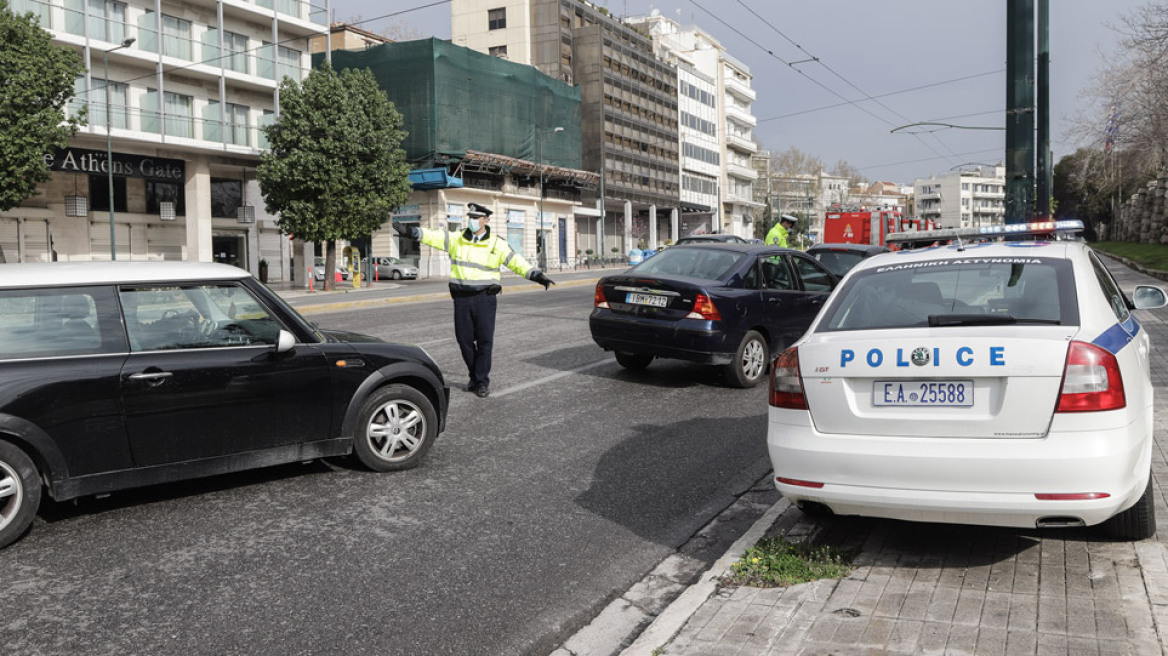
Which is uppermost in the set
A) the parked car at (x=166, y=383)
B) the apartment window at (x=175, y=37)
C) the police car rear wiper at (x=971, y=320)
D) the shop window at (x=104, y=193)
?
the apartment window at (x=175, y=37)

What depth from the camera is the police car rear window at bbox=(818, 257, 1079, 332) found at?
4086 mm

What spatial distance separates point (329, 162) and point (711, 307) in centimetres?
3069

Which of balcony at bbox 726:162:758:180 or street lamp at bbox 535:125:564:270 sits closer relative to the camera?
street lamp at bbox 535:125:564:270

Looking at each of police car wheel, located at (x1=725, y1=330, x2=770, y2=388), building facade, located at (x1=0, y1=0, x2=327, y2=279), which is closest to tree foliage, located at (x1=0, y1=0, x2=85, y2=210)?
building facade, located at (x1=0, y1=0, x2=327, y2=279)

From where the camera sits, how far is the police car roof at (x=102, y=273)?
15.6 ft

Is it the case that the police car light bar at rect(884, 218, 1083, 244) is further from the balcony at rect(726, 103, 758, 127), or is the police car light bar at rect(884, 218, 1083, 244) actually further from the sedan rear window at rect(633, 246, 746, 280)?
the balcony at rect(726, 103, 758, 127)

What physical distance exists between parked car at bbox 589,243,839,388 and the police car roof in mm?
4687

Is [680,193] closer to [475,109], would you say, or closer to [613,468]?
[475,109]

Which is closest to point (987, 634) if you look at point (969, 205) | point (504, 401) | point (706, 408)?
point (706, 408)

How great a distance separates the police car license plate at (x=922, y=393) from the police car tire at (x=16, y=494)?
4045 mm

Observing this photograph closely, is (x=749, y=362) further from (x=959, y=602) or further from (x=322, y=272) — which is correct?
(x=322, y=272)

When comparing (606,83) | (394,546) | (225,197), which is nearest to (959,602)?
(394,546)

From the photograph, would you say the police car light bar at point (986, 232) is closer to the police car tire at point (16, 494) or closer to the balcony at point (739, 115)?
the police car tire at point (16, 494)

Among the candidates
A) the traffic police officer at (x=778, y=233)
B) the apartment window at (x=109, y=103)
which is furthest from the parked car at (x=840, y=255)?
the apartment window at (x=109, y=103)
